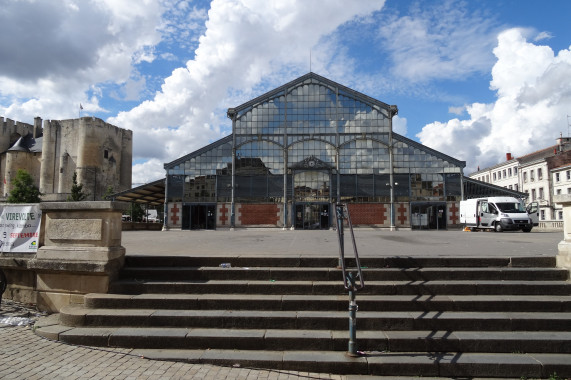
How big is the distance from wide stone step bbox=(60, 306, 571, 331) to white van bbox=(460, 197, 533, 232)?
60.4 ft

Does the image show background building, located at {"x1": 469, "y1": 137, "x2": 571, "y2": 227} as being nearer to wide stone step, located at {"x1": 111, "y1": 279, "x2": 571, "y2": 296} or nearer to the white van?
the white van

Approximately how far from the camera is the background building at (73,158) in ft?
212

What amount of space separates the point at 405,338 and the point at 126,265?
5.11m

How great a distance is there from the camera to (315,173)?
1292 inches

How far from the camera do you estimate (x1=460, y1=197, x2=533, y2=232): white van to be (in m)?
21.2

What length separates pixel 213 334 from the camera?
5.03 meters

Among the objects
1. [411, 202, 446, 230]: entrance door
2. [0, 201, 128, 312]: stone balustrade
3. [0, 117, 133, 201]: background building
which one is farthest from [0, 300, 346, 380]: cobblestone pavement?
[0, 117, 133, 201]: background building

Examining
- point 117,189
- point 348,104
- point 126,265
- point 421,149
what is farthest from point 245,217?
point 117,189

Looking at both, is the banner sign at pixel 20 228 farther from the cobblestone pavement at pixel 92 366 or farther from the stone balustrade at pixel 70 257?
the cobblestone pavement at pixel 92 366

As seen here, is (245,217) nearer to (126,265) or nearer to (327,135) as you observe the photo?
(327,135)

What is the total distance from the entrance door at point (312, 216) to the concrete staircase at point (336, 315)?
2568 centimetres

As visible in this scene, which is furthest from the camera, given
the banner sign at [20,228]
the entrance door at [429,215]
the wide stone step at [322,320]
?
the entrance door at [429,215]

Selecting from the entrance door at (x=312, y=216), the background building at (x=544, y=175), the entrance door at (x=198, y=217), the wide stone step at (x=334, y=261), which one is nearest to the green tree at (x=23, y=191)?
the entrance door at (x=198, y=217)

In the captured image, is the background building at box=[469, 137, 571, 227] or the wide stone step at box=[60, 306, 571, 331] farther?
the background building at box=[469, 137, 571, 227]
